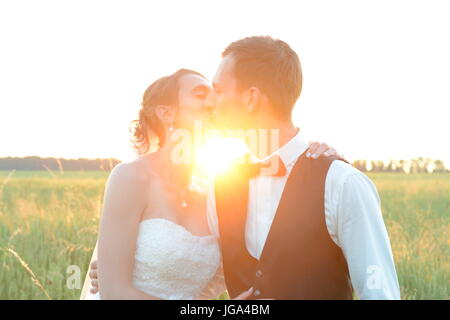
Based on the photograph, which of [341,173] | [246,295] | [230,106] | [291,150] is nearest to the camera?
[341,173]

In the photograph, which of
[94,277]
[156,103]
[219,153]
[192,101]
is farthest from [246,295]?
[156,103]

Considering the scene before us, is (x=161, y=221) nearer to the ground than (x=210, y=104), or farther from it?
nearer to the ground

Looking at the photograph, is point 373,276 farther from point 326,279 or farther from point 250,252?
point 250,252

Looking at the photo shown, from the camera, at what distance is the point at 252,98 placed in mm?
3129

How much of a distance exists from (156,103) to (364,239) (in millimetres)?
1585

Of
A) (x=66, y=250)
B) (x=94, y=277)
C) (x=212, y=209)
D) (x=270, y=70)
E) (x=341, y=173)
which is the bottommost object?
(x=66, y=250)

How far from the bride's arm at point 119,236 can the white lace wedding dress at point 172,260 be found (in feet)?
0.28

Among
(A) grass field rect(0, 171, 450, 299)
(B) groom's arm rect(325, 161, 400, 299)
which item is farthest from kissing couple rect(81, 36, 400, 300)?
(A) grass field rect(0, 171, 450, 299)

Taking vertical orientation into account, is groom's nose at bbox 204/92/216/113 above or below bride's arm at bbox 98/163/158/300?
above

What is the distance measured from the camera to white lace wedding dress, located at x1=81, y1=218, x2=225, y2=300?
340cm

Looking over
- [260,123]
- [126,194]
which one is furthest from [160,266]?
[260,123]

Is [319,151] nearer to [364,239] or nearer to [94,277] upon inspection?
[364,239]

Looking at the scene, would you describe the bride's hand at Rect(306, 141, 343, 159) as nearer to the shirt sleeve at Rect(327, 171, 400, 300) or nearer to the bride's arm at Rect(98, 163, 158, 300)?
the shirt sleeve at Rect(327, 171, 400, 300)

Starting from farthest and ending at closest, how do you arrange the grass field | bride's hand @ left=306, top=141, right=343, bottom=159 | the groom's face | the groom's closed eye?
the grass field → the groom's closed eye → the groom's face → bride's hand @ left=306, top=141, right=343, bottom=159
